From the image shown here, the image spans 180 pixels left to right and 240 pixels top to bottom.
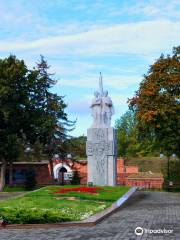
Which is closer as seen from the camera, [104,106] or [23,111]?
[104,106]

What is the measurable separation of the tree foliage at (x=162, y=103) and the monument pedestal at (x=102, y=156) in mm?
Answer: 5891

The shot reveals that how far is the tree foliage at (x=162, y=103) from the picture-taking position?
41719 mm

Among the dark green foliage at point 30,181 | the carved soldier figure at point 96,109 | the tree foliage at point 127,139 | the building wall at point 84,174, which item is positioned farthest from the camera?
the tree foliage at point 127,139

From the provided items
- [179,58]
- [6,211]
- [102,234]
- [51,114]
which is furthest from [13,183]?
[102,234]

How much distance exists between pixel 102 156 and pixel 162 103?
848 centimetres

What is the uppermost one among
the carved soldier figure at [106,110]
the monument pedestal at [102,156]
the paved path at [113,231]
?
the carved soldier figure at [106,110]

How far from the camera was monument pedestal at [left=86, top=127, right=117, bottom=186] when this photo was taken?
36500 mm

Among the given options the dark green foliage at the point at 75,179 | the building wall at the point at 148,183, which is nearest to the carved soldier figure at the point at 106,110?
the dark green foliage at the point at 75,179

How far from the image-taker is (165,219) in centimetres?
1780

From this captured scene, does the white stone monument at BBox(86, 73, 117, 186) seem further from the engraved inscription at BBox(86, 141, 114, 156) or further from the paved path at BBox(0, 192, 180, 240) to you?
the paved path at BBox(0, 192, 180, 240)

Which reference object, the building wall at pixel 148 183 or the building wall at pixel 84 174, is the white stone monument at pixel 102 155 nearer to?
the building wall at pixel 84 174

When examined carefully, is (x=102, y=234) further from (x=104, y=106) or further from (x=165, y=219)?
(x=104, y=106)

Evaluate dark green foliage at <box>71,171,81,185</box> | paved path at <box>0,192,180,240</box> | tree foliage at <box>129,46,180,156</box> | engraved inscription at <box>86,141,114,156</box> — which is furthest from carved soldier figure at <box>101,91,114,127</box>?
paved path at <box>0,192,180,240</box>

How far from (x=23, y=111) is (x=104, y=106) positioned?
10832 millimetres
